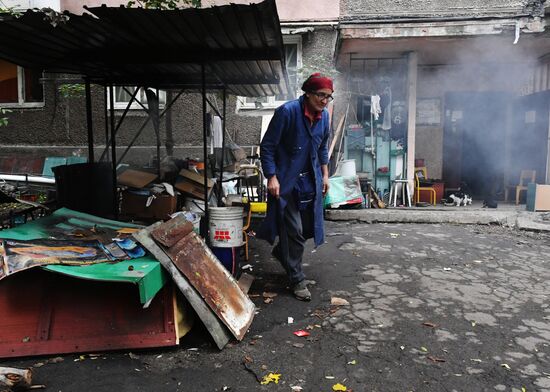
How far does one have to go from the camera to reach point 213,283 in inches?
135

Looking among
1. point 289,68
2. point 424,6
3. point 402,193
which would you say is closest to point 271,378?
point 402,193

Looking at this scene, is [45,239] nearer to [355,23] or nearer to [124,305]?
[124,305]

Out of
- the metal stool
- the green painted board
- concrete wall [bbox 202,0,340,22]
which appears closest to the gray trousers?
the green painted board

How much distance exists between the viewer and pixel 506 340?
3.31m

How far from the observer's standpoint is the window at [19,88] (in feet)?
39.8

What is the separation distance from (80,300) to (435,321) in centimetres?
290

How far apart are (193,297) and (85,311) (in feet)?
2.63

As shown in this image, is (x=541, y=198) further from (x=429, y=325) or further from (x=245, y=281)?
(x=245, y=281)

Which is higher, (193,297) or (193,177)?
(193,177)

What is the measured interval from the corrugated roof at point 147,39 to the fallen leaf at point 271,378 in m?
2.68

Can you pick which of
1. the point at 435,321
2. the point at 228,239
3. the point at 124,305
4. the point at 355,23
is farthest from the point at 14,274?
the point at 355,23

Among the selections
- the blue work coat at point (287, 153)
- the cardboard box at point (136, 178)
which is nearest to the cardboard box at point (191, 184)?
the cardboard box at point (136, 178)

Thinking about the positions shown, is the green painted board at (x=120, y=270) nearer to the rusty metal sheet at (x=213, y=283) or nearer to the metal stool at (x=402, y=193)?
the rusty metal sheet at (x=213, y=283)

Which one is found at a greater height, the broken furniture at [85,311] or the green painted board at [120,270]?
the green painted board at [120,270]
